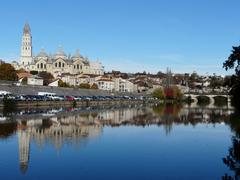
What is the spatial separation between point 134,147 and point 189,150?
7.37 feet

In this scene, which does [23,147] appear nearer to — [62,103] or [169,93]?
[62,103]

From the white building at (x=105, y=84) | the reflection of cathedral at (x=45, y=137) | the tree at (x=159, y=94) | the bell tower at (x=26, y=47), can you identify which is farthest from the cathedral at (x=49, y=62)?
the reflection of cathedral at (x=45, y=137)

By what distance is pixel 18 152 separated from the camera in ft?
52.1

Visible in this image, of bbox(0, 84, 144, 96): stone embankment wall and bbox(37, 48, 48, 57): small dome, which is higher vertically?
bbox(37, 48, 48, 57): small dome

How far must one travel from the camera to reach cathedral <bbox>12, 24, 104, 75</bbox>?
133500 mm

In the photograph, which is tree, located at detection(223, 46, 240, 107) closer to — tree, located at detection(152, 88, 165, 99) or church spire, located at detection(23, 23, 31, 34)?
tree, located at detection(152, 88, 165, 99)

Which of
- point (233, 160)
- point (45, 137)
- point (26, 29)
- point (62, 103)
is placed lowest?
point (233, 160)

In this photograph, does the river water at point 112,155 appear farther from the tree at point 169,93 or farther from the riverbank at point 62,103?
the tree at point 169,93

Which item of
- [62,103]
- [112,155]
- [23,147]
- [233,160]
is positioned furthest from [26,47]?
[233,160]

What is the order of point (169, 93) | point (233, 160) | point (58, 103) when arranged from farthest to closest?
point (169, 93) → point (58, 103) → point (233, 160)

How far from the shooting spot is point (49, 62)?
13425 centimetres

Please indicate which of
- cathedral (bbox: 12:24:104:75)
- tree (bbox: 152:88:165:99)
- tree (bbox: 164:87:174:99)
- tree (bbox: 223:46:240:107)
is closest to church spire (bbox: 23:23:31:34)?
cathedral (bbox: 12:24:104:75)

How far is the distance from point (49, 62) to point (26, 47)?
8749mm

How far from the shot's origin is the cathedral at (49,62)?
438 ft
